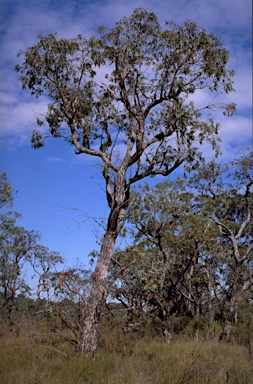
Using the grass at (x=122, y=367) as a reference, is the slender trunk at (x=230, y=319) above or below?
above

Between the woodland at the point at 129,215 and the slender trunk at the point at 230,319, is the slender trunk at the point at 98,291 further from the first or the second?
the slender trunk at the point at 230,319

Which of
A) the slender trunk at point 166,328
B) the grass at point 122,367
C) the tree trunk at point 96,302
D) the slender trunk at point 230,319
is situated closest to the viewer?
the grass at point 122,367

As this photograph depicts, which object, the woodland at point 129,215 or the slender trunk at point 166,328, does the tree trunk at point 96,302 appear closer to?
the woodland at point 129,215

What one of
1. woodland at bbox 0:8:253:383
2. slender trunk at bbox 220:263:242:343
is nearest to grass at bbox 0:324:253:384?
woodland at bbox 0:8:253:383

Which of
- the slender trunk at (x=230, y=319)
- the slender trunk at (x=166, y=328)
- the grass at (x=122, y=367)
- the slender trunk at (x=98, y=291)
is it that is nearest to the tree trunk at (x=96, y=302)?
the slender trunk at (x=98, y=291)

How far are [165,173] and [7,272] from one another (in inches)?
582

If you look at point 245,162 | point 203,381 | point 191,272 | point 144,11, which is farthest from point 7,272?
point 203,381

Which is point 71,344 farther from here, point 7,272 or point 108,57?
point 7,272

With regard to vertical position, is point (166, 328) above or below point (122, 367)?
above

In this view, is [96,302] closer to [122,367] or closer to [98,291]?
[98,291]

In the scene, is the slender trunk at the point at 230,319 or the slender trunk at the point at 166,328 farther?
the slender trunk at the point at 230,319

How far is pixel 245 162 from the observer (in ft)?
62.7

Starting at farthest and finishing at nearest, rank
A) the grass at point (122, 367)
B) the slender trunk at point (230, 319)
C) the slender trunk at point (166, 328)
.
Result: the slender trunk at point (230, 319), the slender trunk at point (166, 328), the grass at point (122, 367)

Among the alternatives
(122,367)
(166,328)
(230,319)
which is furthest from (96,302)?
(230,319)
